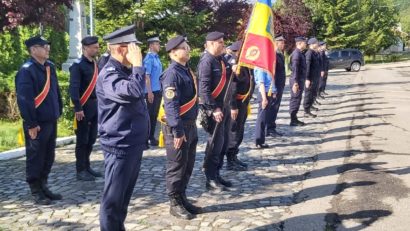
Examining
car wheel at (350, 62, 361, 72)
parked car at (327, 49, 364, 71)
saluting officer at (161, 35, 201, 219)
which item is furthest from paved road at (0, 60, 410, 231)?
car wheel at (350, 62, 361, 72)

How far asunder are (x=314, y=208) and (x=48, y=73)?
139 inches

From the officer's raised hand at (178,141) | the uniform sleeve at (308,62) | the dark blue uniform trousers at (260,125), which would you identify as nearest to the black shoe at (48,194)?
the officer's raised hand at (178,141)

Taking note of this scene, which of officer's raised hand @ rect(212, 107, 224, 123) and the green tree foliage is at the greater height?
the green tree foliage

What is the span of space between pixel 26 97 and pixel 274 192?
3204 mm

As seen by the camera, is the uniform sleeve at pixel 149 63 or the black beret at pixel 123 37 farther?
the uniform sleeve at pixel 149 63

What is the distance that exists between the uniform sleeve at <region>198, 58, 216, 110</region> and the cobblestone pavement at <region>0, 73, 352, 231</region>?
114cm

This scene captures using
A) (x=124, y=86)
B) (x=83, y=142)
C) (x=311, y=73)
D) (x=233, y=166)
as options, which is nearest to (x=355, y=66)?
(x=311, y=73)

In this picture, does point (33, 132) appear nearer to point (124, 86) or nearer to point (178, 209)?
point (178, 209)

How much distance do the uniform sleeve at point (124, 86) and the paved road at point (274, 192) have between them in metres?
1.59

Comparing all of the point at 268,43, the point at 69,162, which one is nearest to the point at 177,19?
the point at 69,162

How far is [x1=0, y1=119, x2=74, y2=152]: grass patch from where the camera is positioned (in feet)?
28.3

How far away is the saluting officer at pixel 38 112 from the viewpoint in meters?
5.37

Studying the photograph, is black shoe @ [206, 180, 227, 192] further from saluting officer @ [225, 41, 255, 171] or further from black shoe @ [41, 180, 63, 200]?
black shoe @ [41, 180, 63, 200]

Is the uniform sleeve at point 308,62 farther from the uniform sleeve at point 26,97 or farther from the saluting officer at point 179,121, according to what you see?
the uniform sleeve at point 26,97
